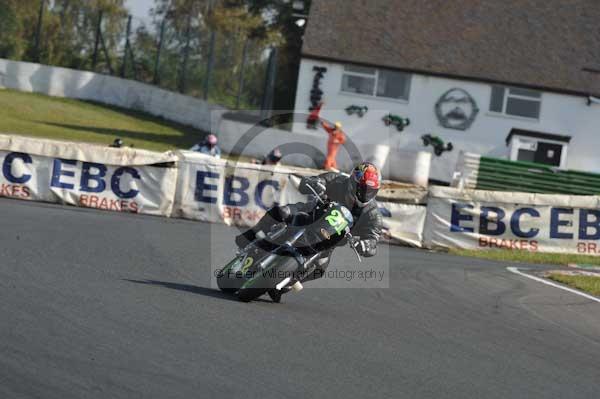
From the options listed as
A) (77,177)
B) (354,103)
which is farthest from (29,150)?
(354,103)

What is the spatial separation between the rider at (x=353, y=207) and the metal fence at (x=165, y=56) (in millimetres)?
29314

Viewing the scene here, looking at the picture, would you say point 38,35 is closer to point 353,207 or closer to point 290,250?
point 353,207

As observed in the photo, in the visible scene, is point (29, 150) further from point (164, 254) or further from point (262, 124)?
point (262, 124)

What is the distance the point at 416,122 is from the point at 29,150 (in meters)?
21.4

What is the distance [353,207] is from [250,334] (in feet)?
8.43

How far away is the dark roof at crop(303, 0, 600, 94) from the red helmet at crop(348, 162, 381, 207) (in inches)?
1088

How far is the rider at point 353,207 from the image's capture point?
388 inches

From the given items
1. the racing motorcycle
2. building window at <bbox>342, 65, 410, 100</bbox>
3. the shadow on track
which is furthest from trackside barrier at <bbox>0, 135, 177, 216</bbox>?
building window at <bbox>342, 65, 410, 100</bbox>

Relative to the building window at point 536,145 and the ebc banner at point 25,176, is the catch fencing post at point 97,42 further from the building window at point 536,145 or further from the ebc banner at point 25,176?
the ebc banner at point 25,176

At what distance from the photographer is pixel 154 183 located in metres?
18.6

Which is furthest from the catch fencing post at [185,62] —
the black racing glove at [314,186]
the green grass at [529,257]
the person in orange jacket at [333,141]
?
the black racing glove at [314,186]

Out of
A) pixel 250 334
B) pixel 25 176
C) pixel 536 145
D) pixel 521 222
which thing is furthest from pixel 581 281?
pixel 536 145

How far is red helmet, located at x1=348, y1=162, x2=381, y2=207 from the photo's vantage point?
9914mm

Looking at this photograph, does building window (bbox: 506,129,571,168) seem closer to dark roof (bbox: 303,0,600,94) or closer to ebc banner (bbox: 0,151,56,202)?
dark roof (bbox: 303,0,600,94)
